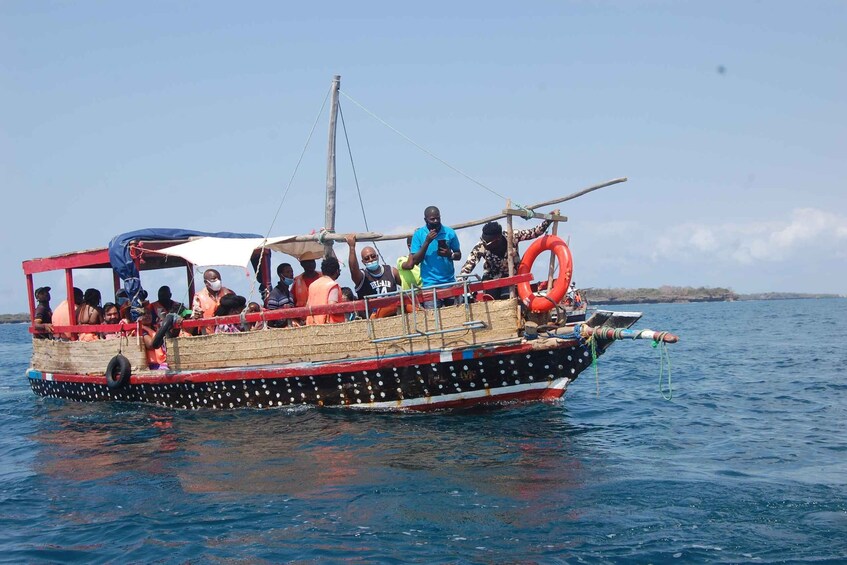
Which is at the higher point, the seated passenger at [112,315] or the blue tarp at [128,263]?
the blue tarp at [128,263]

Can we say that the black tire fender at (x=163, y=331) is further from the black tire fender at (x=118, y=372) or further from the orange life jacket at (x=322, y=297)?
the orange life jacket at (x=322, y=297)

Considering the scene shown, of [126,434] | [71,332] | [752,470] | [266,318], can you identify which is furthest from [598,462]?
[71,332]

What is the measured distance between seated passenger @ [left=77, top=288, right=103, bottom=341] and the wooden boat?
61.9 inches

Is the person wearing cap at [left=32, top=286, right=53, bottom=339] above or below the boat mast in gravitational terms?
below

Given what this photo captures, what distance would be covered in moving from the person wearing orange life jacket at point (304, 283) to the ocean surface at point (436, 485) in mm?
1925

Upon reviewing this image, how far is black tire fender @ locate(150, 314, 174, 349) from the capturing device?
40.4 ft

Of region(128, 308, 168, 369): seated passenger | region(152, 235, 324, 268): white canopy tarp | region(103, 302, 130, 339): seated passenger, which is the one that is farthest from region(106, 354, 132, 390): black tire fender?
region(152, 235, 324, 268): white canopy tarp

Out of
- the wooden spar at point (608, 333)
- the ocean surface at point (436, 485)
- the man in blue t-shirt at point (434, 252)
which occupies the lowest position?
the ocean surface at point (436, 485)

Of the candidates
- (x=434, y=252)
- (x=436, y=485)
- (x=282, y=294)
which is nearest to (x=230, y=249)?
(x=282, y=294)

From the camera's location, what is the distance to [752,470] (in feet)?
25.3

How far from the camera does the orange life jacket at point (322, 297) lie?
37.7 ft

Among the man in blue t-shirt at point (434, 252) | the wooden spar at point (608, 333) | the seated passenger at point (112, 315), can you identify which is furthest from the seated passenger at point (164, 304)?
the wooden spar at point (608, 333)

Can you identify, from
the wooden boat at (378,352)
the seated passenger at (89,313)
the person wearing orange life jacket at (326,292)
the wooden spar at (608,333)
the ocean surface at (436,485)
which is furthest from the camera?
the seated passenger at (89,313)

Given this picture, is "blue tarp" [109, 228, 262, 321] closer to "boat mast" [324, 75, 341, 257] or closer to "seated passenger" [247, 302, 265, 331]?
"seated passenger" [247, 302, 265, 331]
